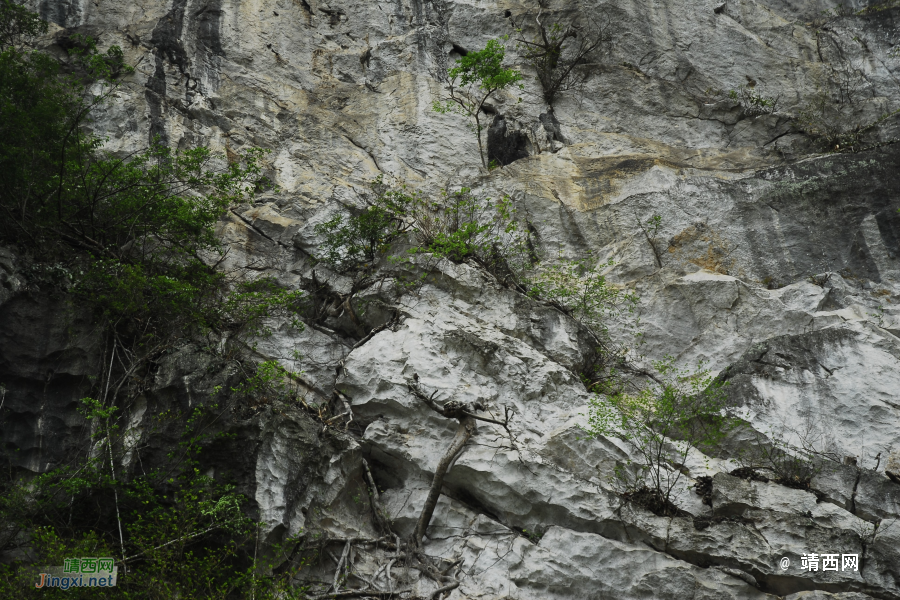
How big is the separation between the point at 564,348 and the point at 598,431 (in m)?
2.21

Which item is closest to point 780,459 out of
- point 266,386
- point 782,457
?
point 782,457

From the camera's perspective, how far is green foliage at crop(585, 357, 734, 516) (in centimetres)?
1035

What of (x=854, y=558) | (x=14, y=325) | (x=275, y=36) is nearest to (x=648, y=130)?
(x=275, y=36)

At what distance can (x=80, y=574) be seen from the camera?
809 centimetres

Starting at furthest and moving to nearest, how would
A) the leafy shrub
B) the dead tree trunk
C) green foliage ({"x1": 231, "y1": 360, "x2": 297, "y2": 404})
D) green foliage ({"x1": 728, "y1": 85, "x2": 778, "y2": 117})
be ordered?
green foliage ({"x1": 728, "y1": 85, "x2": 778, "y2": 117})
the leafy shrub
green foliage ({"x1": 231, "y1": 360, "x2": 297, "y2": 404})
the dead tree trunk

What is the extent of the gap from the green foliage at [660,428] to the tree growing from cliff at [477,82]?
7.35 metres

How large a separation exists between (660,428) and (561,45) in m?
12.1

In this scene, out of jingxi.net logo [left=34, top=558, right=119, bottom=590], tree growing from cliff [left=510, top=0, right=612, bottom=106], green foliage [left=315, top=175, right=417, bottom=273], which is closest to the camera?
jingxi.net logo [left=34, top=558, right=119, bottom=590]

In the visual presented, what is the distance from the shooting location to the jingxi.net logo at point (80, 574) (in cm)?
798

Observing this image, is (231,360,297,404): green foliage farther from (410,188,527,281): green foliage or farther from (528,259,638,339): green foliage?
(528,259,638,339): green foliage

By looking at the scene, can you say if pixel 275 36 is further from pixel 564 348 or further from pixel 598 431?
pixel 598 431

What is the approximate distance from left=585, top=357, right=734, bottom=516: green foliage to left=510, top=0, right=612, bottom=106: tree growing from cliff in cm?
958

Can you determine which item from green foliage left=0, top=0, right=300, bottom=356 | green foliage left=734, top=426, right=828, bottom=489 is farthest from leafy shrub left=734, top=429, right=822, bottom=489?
green foliage left=0, top=0, right=300, bottom=356

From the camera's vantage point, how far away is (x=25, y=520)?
8508mm
